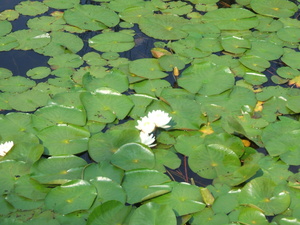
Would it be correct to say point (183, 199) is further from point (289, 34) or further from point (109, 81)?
point (289, 34)

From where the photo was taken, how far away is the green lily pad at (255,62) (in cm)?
355

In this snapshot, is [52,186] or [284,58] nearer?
[52,186]

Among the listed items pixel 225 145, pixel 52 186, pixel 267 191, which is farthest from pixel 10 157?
pixel 267 191

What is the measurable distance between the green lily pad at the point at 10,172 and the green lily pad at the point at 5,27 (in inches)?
61.7

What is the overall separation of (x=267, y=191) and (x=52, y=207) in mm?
1101

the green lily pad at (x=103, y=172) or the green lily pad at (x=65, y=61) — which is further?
the green lily pad at (x=65, y=61)

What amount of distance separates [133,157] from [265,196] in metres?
0.73

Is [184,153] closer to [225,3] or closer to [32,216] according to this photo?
[32,216]

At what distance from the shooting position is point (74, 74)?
3406 mm

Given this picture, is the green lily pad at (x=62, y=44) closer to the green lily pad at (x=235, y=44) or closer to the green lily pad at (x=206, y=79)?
the green lily pad at (x=206, y=79)

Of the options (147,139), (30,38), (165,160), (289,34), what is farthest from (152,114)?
(289,34)

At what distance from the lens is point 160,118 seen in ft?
9.29

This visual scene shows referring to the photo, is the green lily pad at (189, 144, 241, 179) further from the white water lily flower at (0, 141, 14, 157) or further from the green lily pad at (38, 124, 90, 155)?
the white water lily flower at (0, 141, 14, 157)

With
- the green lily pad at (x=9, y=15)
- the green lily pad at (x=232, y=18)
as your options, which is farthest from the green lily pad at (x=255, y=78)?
the green lily pad at (x=9, y=15)
